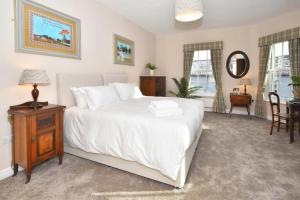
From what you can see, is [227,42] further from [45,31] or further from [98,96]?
[45,31]

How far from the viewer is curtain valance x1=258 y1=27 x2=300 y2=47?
4057mm

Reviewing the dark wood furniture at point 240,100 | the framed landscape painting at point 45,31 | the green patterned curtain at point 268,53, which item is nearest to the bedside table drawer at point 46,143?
the framed landscape painting at point 45,31

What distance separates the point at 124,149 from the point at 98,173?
0.49 m

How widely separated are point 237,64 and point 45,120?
17.6 ft

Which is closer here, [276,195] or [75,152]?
[276,195]

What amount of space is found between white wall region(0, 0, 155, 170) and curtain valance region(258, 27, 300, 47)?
3375 mm

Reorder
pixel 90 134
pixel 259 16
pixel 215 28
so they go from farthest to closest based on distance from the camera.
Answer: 1. pixel 215 28
2. pixel 259 16
3. pixel 90 134

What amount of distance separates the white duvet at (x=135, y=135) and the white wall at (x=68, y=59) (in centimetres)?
70

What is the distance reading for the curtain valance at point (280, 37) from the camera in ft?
13.3

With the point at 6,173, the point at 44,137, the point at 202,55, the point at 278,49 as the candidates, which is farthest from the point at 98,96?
the point at 278,49

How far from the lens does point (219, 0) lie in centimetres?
359

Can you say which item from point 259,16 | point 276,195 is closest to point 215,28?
point 259,16

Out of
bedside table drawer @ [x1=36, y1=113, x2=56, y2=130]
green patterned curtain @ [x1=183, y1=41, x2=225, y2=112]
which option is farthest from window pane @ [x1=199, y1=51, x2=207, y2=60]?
bedside table drawer @ [x1=36, y1=113, x2=56, y2=130]

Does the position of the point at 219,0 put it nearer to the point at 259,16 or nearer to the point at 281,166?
the point at 259,16
